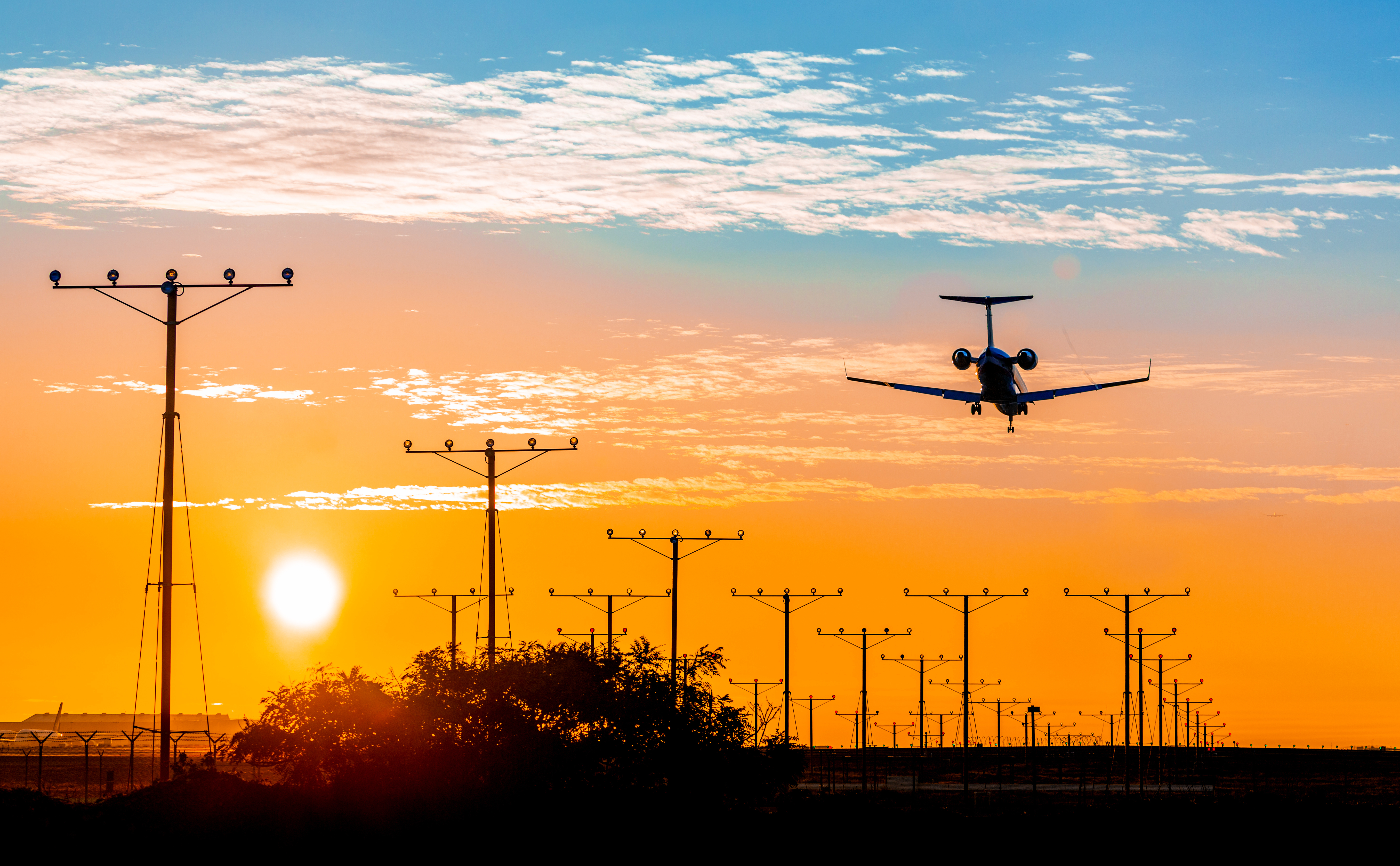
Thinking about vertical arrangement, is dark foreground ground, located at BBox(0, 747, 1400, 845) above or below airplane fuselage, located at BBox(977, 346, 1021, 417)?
below

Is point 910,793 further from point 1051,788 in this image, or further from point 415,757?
point 415,757

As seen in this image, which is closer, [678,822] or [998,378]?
[678,822]

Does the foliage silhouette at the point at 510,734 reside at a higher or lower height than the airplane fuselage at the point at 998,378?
lower

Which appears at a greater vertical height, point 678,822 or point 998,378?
point 998,378

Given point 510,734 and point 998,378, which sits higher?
point 998,378

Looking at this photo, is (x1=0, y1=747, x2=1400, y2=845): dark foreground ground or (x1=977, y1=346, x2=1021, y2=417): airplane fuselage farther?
(x1=977, y1=346, x2=1021, y2=417): airplane fuselage

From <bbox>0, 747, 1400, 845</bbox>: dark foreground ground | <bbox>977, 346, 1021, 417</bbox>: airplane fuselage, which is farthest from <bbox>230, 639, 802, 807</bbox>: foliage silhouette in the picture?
<bbox>977, 346, 1021, 417</bbox>: airplane fuselage

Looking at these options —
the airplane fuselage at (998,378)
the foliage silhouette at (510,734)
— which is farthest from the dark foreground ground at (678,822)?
the airplane fuselage at (998,378)

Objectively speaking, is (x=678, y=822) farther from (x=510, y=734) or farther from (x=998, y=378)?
(x=998, y=378)

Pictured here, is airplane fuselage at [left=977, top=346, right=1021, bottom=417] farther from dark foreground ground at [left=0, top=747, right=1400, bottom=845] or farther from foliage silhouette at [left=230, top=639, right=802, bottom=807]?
foliage silhouette at [left=230, top=639, right=802, bottom=807]

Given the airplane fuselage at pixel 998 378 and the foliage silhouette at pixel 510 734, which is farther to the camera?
the airplane fuselage at pixel 998 378

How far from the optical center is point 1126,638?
358 ft

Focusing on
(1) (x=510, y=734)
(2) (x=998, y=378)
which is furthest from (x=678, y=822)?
(2) (x=998, y=378)

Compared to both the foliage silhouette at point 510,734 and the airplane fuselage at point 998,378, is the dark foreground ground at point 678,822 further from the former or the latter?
the airplane fuselage at point 998,378
